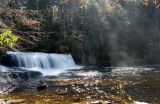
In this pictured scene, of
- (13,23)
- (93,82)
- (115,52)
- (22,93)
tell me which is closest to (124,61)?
(115,52)

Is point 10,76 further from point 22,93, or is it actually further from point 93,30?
point 93,30

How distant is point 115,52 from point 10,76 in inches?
957

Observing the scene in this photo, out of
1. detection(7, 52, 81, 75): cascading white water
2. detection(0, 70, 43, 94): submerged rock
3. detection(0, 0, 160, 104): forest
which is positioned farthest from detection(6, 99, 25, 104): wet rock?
detection(7, 52, 81, 75): cascading white water

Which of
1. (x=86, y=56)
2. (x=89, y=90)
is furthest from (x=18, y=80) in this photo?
(x=86, y=56)

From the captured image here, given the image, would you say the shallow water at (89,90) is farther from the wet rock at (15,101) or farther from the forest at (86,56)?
the wet rock at (15,101)

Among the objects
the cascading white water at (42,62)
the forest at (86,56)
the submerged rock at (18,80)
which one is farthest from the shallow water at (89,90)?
the cascading white water at (42,62)

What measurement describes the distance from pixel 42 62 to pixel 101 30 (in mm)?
16159

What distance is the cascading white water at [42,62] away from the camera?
123 feet

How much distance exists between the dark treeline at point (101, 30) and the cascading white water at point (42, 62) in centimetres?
461

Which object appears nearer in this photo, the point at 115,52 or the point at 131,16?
the point at 115,52

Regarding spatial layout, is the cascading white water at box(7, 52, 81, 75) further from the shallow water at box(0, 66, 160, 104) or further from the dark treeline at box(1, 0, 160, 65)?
the shallow water at box(0, 66, 160, 104)

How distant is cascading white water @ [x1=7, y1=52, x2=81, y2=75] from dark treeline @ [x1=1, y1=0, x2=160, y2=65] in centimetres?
461

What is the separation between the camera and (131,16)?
59.1m

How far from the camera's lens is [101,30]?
53531 mm
